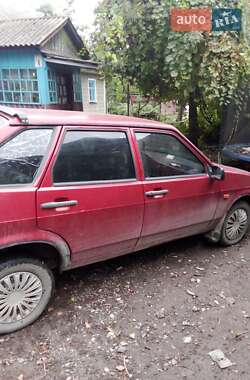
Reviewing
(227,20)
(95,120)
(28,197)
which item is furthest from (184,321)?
(227,20)

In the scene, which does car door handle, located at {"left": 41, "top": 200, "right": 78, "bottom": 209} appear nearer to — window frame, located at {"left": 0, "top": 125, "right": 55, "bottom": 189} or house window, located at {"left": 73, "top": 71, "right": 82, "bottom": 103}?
window frame, located at {"left": 0, "top": 125, "right": 55, "bottom": 189}

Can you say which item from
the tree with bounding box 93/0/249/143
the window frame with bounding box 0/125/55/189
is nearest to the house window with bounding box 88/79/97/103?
the tree with bounding box 93/0/249/143

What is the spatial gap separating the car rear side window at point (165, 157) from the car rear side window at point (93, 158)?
0.69 feet

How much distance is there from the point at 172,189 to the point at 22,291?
1745 millimetres

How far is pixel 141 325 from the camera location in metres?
2.83

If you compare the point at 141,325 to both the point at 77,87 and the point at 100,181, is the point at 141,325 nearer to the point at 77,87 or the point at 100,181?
the point at 100,181

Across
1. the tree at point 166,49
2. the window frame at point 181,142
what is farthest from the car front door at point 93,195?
the tree at point 166,49

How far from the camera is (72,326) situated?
Answer: 2787 mm

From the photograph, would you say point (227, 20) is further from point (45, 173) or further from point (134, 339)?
point (134, 339)

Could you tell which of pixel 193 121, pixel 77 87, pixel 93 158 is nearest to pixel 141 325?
pixel 93 158

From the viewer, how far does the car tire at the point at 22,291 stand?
8.36 feet

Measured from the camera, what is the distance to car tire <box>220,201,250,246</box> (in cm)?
414

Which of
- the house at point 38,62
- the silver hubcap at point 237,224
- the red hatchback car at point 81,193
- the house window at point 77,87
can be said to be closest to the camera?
the red hatchback car at point 81,193

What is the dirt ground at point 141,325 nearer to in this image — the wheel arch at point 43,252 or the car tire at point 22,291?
the car tire at point 22,291
